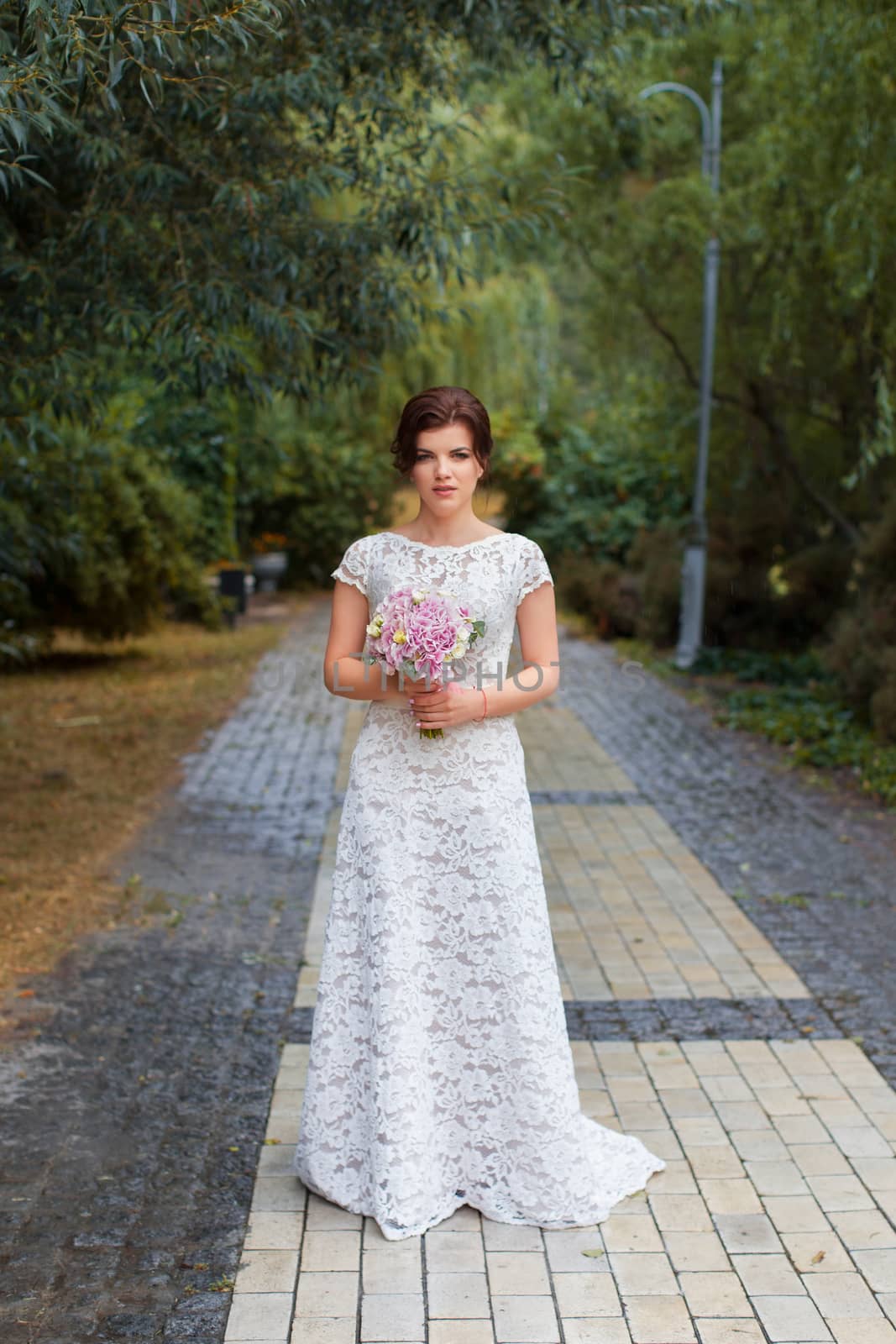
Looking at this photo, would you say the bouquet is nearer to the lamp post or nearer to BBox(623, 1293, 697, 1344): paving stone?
BBox(623, 1293, 697, 1344): paving stone

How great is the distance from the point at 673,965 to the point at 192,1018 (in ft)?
6.58

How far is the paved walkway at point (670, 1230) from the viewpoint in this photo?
122 inches

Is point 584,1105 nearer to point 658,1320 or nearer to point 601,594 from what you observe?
point 658,1320

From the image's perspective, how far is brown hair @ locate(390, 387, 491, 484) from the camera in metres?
3.35

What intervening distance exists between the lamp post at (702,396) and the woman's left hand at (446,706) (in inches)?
Result: 393

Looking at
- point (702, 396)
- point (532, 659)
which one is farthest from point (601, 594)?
point (532, 659)

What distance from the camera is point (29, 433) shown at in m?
5.27

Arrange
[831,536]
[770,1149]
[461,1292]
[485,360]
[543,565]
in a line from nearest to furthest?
[461,1292] < [543,565] < [770,1149] < [831,536] < [485,360]

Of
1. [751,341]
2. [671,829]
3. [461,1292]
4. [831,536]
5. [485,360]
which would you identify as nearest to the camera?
[461,1292]

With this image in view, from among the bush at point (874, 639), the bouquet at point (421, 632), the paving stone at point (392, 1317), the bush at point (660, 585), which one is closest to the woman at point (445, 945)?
the bouquet at point (421, 632)

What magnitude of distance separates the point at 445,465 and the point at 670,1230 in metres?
2.10

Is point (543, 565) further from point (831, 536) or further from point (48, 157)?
point (831, 536)

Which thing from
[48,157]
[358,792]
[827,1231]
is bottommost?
[827,1231]

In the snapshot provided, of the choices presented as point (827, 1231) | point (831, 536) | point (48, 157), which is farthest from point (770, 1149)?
point (831, 536)
